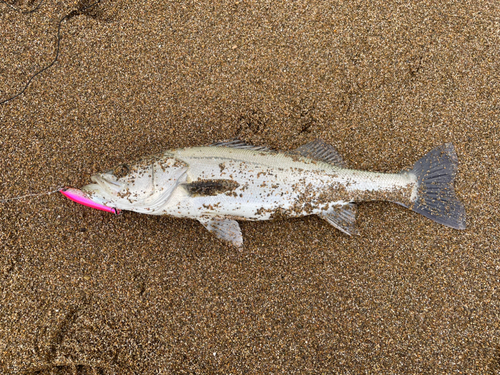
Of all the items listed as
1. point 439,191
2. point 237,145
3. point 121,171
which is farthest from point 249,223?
point 439,191

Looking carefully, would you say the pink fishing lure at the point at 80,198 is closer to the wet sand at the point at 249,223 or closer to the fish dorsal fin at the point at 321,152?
the wet sand at the point at 249,223

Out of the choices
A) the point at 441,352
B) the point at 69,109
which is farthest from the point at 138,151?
the point at 441,352

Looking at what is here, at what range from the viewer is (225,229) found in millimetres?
2928

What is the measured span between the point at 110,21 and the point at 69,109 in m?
1.09

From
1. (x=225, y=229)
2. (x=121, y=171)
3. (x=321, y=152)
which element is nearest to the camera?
(x=121, y=171)

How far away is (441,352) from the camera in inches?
113

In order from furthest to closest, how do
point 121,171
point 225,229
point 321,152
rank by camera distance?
point 321,152 < point 225,229 < point 121,171

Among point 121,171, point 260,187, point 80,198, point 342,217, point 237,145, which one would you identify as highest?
point 237,145

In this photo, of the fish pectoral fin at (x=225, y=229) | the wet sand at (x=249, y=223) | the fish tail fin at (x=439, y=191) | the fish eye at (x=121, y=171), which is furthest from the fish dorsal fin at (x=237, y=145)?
the fish tail fin at (x=439, y=191)

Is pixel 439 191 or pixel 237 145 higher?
pixel 237 145

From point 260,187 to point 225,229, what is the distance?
1.80ft

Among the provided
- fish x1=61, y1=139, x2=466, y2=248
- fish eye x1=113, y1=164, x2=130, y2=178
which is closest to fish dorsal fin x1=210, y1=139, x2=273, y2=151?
fish x1=61, y1=139, x2=466, y2=248

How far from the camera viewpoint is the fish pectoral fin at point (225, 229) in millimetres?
2914

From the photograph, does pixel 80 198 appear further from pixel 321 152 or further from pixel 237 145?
pixel 321 152
